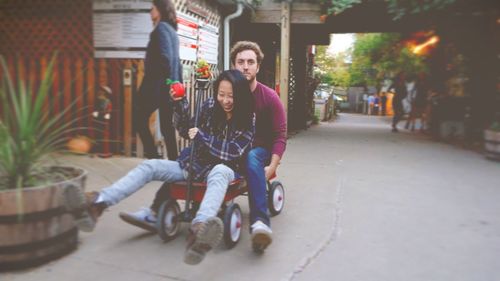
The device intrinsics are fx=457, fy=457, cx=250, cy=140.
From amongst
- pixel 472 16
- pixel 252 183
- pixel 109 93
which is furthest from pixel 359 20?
pixel 252 183

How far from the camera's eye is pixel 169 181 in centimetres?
341

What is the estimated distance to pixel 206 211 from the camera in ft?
9.58

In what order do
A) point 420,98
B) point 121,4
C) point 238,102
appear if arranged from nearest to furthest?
1. point 238,102
2. point 121,4
3. point 420,98

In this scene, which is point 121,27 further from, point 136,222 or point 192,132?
point 136,222

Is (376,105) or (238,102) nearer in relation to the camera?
(238,102)

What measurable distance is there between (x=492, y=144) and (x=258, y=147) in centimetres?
570

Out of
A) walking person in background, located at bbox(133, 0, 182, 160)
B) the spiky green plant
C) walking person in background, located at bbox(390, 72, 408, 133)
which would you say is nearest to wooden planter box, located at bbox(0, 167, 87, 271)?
the spiky green plant

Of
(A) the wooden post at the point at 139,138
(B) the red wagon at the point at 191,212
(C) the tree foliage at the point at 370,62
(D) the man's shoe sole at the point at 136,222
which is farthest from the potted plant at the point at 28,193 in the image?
(C) the tree foliage at the point at 370,62

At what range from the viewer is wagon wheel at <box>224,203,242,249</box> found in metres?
3.26

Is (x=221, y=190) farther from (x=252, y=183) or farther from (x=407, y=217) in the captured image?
(x=407, y=217)

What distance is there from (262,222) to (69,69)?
4.76 m

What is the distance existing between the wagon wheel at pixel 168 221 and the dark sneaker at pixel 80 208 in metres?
0.54

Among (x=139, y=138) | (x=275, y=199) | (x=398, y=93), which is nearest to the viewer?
(x=275, y=199)

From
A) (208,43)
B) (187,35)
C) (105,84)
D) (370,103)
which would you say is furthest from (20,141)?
(370,103)
